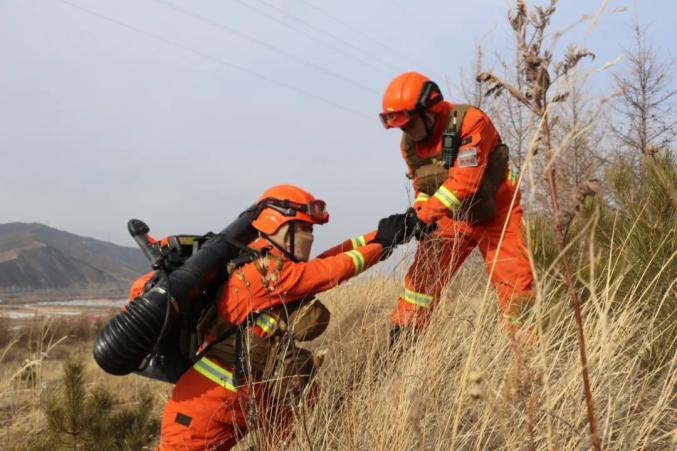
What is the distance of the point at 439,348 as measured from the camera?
2.33 meters

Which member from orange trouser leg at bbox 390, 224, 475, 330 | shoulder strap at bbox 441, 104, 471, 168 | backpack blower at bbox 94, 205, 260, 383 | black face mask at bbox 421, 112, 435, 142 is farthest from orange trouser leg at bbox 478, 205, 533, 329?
backpack blower at bbox 94, 205, 260, 383

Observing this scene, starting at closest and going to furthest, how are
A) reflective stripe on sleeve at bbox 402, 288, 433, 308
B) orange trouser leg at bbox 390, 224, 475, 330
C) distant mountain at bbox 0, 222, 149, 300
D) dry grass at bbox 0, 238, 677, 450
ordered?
dry grass at bbox 0, 238, 677, 450 → orange trouser leg at bbox 390, 224, 475, 330 → reflective stripe on sleeve at bbox 402, 288, 433, 308 → distant mountain at bbox 0, 222, 149, 300

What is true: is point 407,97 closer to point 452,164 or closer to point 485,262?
point 452,164

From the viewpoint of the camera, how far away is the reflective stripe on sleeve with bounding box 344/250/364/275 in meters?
2.77

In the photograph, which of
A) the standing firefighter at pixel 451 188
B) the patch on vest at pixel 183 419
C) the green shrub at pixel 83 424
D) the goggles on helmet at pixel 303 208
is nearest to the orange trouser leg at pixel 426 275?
the standing firefighter at pixel 451 188

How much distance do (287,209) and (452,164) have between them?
4.32 ft

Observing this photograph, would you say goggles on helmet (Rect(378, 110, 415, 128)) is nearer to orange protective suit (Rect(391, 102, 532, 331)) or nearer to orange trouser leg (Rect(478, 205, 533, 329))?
orange protective suit (Rect(391, 102, 532, 331))

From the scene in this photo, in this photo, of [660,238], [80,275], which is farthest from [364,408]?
[80,275]

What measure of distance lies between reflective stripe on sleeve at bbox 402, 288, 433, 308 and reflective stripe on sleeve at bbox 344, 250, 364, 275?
657 millimetres

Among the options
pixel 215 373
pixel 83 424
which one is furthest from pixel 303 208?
pixel 83 424

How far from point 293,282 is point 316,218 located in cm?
44

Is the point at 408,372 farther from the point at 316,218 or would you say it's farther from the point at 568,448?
the point at 316,218

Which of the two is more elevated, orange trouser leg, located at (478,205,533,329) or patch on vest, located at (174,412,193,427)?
orange trouser leg, located at (478,205,533,329)

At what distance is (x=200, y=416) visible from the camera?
8.07ft
